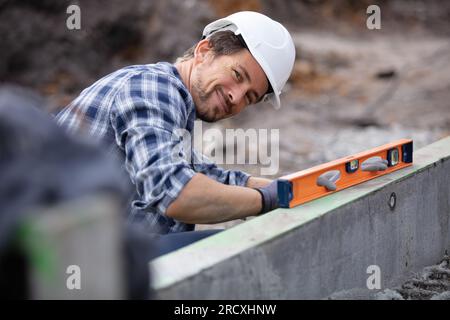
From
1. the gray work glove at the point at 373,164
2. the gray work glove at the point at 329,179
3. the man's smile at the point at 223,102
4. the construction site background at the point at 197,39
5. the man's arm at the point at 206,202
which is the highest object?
the construction site background at the point at 197,39

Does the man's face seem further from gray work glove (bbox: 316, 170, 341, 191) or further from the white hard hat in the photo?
gray work glove (bbox: 316, 170, 341, 191)

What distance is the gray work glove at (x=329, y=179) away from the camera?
321 cm

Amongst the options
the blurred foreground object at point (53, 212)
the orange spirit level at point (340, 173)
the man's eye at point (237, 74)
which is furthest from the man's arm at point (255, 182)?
the blurred foreground object at point (53, 212)

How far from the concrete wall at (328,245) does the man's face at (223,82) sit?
1.98ft

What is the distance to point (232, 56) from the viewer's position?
10.8 ft

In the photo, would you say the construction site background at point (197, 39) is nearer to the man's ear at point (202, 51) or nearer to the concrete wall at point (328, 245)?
the concrete wall at point (328, 245)

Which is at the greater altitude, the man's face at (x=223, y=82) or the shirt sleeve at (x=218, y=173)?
the man's face at (x=223, y=82)

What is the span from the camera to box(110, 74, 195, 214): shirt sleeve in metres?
2.76

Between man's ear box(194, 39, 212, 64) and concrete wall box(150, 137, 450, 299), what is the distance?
842 mm

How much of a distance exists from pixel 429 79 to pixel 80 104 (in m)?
9.34

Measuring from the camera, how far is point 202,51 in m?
3.36

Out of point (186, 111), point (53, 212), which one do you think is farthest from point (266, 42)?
point (53, 212)
